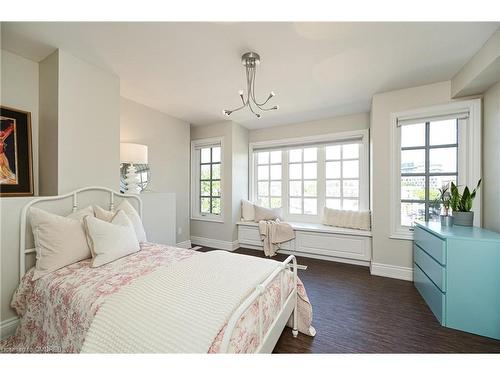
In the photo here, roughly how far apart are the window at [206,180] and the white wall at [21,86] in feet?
7.78

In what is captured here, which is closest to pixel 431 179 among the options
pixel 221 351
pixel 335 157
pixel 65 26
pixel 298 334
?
pixel 335 157

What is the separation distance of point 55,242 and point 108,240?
0.33 m

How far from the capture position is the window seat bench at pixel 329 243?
3109 millimetres

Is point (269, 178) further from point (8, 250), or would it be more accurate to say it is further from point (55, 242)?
point (8, 250)

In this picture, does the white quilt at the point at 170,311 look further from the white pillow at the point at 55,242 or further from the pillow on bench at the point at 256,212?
the pillow on bench at the point at 256,212

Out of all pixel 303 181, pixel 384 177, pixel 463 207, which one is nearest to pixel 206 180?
pixel 303 181

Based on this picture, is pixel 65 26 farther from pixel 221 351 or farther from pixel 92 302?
pixel 221 351

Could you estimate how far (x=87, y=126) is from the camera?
7.02 ft

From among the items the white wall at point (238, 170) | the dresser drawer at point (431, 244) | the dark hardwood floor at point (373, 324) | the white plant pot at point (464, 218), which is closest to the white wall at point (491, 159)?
the white plant pot at point (464, 218)

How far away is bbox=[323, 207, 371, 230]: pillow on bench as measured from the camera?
3221mm

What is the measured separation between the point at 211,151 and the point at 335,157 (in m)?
2.37

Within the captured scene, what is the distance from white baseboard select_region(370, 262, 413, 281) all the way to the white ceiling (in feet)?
7.57

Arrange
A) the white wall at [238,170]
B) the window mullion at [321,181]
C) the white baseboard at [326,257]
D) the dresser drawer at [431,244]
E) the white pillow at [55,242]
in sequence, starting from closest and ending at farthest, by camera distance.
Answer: the white pillow at [55,242] → the dresser drawer at [431,244] → the white baseboard at [326,257] → the window mullion at [321,181] → the white wall at [238,170]

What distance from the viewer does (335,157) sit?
3.72 m
